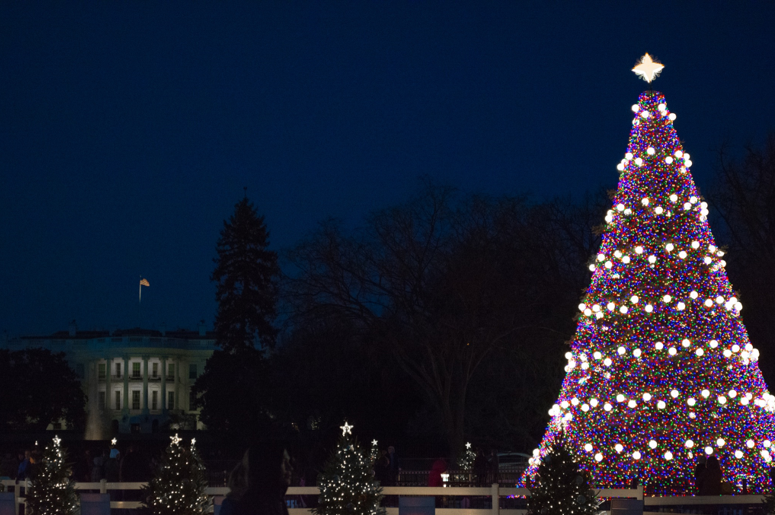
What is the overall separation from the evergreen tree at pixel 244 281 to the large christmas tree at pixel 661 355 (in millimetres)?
45063

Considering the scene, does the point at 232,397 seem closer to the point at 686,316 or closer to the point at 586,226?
the point at 586,226

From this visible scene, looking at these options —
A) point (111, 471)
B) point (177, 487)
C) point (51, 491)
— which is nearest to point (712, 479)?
point (177, 487)

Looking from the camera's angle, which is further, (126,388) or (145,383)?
(145,383)

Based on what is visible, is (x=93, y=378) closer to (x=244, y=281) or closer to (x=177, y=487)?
(x=244, y=281)

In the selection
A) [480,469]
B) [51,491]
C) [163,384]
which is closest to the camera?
[51,491]

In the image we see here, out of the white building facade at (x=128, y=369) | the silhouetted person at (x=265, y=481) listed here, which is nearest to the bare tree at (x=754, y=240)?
the silhouetted person at (x=265, y=481)

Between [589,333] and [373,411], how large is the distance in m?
24.8

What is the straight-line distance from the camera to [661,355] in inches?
676

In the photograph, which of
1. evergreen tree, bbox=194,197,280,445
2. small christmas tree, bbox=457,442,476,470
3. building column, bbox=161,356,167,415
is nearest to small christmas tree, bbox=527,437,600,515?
small christmas tree, bbox=457,442,476,470

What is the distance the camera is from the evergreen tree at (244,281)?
204 ft

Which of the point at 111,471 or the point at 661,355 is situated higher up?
the point at 661,355

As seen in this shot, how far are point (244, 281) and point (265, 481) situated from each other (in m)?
59.8

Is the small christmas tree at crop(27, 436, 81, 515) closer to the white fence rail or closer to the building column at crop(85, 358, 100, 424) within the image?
the white fence rail

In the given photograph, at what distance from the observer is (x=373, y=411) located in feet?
137
